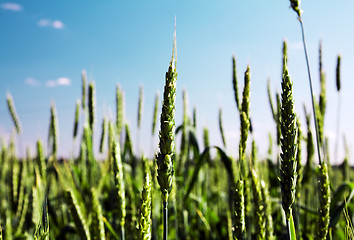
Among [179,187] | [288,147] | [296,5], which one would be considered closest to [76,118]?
[179,187]

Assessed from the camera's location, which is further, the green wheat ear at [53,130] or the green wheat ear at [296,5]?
the green wheat ear at [53,130]

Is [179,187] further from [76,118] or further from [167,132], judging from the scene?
[167,132]

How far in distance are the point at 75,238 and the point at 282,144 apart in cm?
199

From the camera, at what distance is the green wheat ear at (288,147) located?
2.73 feet

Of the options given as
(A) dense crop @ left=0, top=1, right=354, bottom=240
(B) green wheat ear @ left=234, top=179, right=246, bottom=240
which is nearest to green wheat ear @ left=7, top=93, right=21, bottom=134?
(A) dense crop @ left=0, top=1, right=354, bottom=240

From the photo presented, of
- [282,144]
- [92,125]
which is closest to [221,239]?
[92,125]

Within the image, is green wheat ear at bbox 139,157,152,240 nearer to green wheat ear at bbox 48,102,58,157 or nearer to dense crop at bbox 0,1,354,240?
dense crop at bbox 0,1,354,240

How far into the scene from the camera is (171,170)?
0.78 metres

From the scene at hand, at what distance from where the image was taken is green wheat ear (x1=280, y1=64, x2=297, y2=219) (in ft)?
2.73

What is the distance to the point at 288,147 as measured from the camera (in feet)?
2.74

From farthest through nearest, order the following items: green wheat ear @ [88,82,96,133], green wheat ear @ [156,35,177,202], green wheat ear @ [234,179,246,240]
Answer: green wheat ear @ [88,82,96,133], green wheat ear @ [234,179,246,240], green wheat ear @ [156,35,177,202]

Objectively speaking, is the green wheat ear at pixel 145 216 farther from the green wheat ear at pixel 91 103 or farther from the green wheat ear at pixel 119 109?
the green wheat ear at pixel 119 109

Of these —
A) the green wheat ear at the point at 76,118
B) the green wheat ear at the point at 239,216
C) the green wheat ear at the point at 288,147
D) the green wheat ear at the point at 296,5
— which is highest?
the green wheat ear at the point at 76,118

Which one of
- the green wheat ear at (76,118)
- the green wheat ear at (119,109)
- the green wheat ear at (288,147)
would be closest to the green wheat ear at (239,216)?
the green wheat ear at (288,147)
